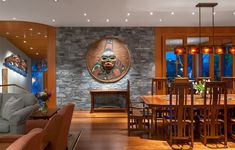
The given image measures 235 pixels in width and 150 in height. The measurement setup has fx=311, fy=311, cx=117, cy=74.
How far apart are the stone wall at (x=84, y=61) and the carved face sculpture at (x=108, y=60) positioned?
574mm

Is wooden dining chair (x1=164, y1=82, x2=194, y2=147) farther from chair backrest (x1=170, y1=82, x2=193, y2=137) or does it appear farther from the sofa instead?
the sofa

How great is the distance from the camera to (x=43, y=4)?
7.20 meters

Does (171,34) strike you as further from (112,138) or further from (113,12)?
(112,138)

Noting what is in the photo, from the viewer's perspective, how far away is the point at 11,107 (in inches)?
227

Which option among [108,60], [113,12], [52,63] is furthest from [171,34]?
[52,63]

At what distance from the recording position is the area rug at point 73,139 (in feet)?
18.5

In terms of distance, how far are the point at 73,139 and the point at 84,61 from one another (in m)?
4.56

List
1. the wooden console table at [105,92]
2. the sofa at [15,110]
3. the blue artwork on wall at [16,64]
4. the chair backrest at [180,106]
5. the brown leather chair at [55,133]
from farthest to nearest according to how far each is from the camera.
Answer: the blue artwork on wall at [16,64], the wooden console table at [105,92], the chair backrest at [180,106], the sofa at [15,110], the brown leather chair at [55,133]

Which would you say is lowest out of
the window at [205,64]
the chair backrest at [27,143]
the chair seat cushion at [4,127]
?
the chair seat cushion at [4,127]

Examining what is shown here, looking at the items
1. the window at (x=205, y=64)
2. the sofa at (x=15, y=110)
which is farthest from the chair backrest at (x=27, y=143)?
the window at (x=205, y=64)

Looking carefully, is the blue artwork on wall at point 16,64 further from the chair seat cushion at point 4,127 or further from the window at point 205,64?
the chair seat cushion at point 4,127

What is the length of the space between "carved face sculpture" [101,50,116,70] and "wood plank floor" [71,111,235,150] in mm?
2107

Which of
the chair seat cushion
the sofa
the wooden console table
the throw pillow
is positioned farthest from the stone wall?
the chair seat cushion

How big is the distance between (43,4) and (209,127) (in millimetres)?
4529
